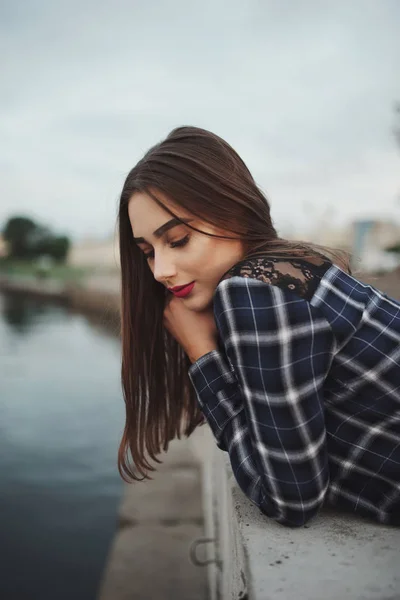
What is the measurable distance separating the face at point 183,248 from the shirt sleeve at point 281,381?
9.2 inches

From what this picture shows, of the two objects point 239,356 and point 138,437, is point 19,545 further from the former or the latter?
point 239,356

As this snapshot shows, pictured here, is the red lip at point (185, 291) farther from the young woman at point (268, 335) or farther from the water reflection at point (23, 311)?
the water reflection at point (23, 311)

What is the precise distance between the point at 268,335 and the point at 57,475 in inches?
256

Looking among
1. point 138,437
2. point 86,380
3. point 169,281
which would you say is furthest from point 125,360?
point 86,380

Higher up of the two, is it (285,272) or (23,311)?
(285,272)

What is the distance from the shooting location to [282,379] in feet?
3.74

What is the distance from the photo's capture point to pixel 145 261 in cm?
171

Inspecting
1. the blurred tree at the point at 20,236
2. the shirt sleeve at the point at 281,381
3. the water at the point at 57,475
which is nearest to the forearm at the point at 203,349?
the shirt sleeve at the point at 281,381

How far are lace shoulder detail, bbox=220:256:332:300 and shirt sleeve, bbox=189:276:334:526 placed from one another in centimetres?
2

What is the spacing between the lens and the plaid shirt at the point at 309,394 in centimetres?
114

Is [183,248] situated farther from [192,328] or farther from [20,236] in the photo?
[20,236]

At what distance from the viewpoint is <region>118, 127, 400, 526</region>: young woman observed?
1.15 m

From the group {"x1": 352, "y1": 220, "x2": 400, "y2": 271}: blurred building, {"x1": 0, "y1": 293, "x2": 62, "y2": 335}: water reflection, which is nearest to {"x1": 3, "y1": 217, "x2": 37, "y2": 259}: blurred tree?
{"x1": 0, "y1": 293, "x2": 62, "y2": 335}: water reflection

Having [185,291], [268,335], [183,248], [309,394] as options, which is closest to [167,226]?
[183,248]
